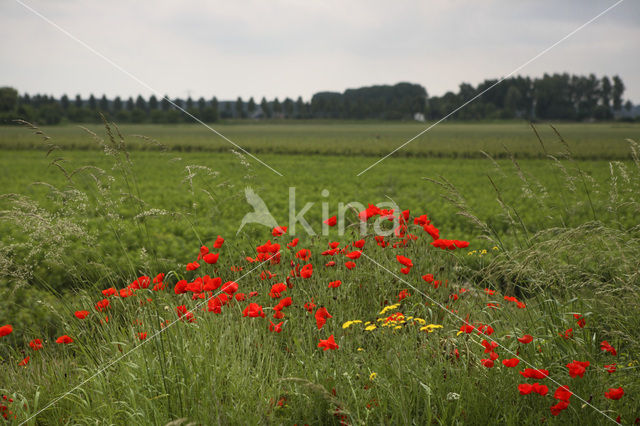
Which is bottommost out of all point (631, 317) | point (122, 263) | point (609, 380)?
point (122, 263)

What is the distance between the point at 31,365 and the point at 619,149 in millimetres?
33979

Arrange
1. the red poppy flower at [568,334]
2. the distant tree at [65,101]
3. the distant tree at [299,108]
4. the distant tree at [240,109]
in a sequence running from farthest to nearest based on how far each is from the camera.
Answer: the distant tree at [65,101]
the distant tree at [240,109]
the distant tree at [299,108]
the red poppy flower at [568,334]

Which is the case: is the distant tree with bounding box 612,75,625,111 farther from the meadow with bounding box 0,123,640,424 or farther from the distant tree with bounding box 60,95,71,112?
the distant tree with bounding box 60,95,71,112

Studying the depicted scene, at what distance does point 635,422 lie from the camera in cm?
236

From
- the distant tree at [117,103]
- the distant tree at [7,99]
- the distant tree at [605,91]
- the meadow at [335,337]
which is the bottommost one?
the meadow at [335,337]

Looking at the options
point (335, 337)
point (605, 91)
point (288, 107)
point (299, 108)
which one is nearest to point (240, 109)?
point (288, 107)

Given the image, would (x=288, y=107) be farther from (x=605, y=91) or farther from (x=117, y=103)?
(x=605, y=91)

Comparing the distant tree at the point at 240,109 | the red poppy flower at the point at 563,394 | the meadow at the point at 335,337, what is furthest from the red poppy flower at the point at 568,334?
the distant tree at the point at 240,109

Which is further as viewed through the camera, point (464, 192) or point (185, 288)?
point (464, 192)

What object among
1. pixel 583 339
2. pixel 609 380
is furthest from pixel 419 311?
pixel 609 380

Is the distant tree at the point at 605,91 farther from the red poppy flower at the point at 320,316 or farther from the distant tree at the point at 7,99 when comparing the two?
the distant tree at the point at 7,99

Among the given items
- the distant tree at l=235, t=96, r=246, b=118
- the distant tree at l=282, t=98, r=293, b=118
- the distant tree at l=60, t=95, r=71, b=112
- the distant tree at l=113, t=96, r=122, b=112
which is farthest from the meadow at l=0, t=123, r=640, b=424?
the distant tree at l=60, t=95, r=71, b=112

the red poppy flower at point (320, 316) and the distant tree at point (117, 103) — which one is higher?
the distant tree at point (117, 103)

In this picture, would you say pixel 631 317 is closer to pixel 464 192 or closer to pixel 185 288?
pixel 185 288
